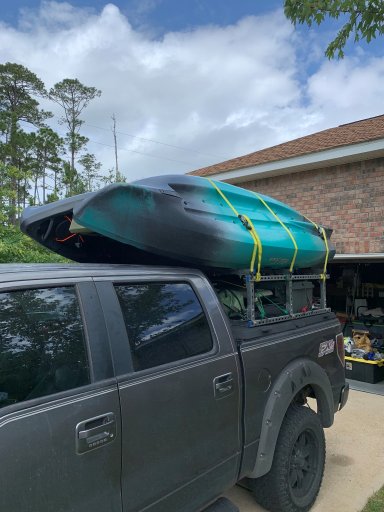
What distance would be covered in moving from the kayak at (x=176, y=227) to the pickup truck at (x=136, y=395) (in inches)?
10.5

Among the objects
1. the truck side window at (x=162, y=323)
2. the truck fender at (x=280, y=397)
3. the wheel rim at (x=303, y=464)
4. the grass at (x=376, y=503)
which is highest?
the truck side window at (x=162, y=323)

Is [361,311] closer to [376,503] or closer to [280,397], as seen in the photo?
[376,503]

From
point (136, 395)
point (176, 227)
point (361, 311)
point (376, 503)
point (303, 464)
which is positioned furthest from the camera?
point (361, 311)

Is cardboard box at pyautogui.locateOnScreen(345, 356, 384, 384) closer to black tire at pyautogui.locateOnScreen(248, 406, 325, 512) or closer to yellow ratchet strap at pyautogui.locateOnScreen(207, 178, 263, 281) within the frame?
black tire at pyautogui.locateOnScreen(248, 406, 325, 512)

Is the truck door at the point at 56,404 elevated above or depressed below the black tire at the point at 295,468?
above

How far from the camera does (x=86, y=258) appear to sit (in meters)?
3.68

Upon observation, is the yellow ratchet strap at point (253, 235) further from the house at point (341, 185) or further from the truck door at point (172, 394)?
the house at point (341, 185)

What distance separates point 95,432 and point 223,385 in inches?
35.6

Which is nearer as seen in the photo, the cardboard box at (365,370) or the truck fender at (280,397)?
the truck fender at (280,397)

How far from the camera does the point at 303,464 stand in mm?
3258

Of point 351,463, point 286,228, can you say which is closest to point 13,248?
point 286,228

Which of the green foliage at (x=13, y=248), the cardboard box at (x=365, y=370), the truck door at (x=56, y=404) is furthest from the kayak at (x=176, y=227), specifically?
the green foliage at (x=13, y=248)

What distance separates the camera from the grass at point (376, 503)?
3.35 meters

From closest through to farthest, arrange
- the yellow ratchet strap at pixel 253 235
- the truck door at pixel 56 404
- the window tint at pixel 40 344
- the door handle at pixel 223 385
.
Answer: the truck door at pixel 56 404, the window tint at pixel 40 344, the door handle at pixel 223 385, the yellow ratchet strap at pixel 253 235
